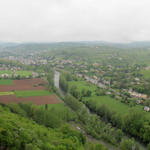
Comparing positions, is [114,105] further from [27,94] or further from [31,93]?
[27,94]

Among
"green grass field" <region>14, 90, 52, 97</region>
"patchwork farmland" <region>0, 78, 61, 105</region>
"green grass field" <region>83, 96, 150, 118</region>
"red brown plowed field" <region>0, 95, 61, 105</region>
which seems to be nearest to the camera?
"green grass field" <region>83, 96, 150, 118</region>

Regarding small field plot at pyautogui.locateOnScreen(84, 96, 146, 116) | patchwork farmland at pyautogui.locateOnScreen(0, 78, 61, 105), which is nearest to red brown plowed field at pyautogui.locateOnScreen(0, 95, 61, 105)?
patchwork farmland at pyautogui.locateOnScreen(0, 78, 61, 105)

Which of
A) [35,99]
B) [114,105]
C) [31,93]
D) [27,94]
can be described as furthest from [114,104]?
[27,94]

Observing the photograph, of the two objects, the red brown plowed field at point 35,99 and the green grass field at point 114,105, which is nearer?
the green grass field at point 114,105

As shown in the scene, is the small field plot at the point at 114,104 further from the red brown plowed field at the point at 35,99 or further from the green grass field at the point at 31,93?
the green grass field at the point at 31,93

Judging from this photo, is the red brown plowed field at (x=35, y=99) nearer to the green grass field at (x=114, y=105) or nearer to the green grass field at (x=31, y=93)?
the green grass field at (x=31, y=93)

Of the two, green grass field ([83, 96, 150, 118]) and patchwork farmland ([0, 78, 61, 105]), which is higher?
patchwork farmland ([0, 78, 61, 105])

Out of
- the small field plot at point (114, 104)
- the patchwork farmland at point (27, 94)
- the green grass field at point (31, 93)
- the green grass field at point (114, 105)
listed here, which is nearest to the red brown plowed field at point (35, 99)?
the patchwork farmland at point (27, 94)

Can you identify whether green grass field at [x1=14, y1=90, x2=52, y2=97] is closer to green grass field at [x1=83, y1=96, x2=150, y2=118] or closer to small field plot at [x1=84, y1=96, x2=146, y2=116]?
small field plot at [x1=84, y1=96, x2=146, y2=116]

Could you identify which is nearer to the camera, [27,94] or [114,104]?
[114,104]

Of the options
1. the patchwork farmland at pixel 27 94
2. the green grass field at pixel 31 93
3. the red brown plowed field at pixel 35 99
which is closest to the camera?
the red brown plowed field at pixel 35 99

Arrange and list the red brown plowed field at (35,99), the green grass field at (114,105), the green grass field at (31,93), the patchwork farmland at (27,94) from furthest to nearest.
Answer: the green grass field at (31,93), the patchwork farmland at (27,94), the red brown plowed field at (35,99), the green grass field at (114,105)

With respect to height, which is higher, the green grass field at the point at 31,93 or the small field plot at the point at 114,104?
the green grass field at the point at 31,93
